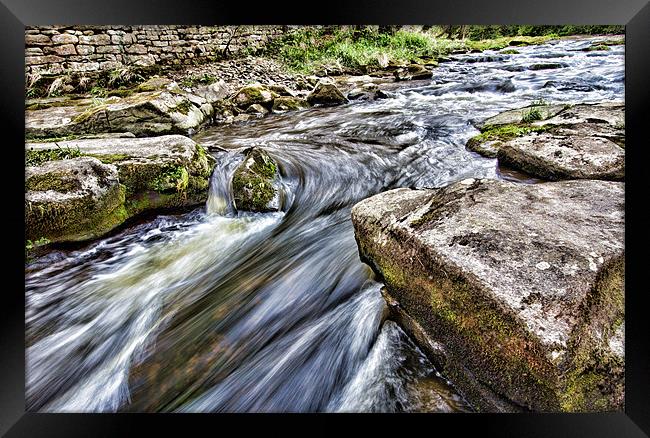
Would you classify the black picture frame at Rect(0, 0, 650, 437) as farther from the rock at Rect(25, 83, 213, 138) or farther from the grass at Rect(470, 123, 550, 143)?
the rock at Rect(25, 83, 213, 138)

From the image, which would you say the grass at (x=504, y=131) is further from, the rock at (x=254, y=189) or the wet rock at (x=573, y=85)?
the rock at (x=254, y=189)

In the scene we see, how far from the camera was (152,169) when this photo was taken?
2697 millimetres

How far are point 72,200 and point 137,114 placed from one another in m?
1.70

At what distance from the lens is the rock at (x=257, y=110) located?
447cm

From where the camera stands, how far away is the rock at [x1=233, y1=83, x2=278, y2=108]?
4508 millimetres

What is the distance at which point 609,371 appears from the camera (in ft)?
4.31

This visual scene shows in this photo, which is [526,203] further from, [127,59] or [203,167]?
[127,59]

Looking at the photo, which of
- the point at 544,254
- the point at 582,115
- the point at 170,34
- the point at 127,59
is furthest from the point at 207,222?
the point at 582,115

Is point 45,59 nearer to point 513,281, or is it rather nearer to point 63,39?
point 63,39

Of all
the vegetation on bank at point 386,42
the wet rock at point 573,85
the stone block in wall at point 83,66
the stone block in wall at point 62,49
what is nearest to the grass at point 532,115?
the wet rock at point 573,85

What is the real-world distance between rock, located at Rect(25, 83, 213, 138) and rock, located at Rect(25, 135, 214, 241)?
1.65 feet

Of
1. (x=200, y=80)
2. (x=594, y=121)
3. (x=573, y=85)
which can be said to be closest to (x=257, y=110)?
(x=200, y=80)
